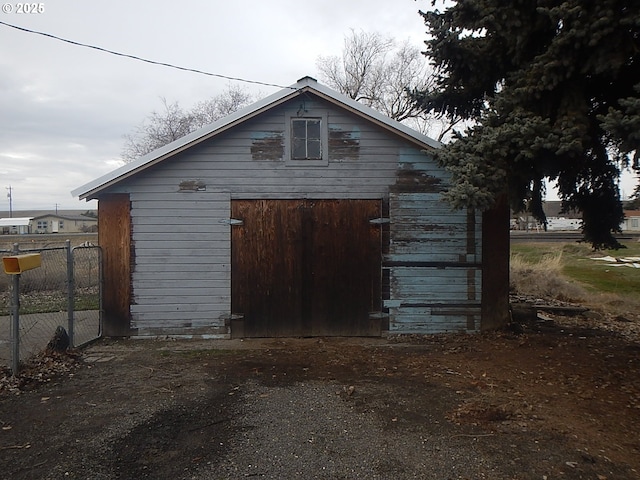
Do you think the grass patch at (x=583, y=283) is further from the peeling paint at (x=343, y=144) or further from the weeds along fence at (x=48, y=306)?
the weeds along fence at (x=48, y=306)

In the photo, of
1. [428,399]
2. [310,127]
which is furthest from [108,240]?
[428,399]

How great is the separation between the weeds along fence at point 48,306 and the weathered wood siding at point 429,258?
489cm

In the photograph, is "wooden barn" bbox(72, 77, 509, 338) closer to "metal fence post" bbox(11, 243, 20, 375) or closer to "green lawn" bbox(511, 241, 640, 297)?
"metal fence post" bbox(11, 243, 20, 375)

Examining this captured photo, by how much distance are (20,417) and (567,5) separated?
22.6ft

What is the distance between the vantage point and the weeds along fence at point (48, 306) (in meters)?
6.39

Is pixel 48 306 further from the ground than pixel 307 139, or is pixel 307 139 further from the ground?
pixel 307 139

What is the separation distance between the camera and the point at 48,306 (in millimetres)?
11539

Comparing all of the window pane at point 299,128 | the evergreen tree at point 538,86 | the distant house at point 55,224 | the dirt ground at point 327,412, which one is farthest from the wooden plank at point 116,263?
the distant house at point 55,224

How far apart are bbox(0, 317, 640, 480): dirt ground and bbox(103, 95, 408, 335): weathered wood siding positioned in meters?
→ 0.83

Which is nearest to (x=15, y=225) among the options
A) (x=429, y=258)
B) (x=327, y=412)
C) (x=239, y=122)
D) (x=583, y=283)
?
(x=583, y=283)

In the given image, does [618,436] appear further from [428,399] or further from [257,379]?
[257,379]

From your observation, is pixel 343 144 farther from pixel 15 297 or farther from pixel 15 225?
pixel 15 225

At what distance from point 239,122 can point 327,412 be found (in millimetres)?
4943

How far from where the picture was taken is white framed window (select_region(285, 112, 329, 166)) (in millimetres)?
8367
